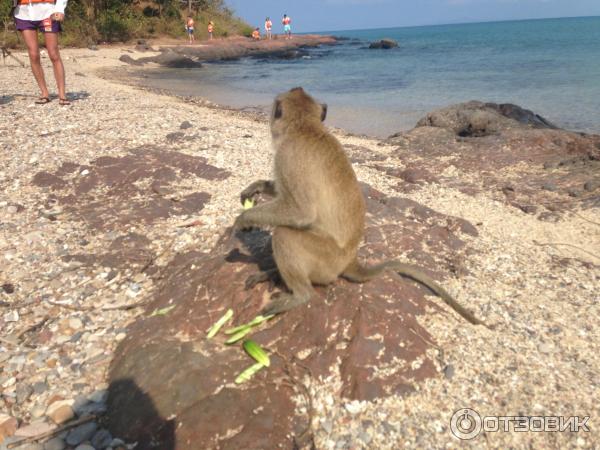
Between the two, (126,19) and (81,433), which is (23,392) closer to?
(81,433)

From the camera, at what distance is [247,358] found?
11.3 ft

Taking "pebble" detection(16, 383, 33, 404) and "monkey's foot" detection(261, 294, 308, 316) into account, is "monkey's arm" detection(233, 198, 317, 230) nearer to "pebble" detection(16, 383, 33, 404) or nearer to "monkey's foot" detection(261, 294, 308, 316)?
"monkey's foot" detection(261, 294, 308, 316)

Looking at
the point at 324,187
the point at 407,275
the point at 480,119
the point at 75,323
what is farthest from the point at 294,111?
the point at 480,119

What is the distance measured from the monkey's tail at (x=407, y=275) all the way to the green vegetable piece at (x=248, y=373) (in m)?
1.03

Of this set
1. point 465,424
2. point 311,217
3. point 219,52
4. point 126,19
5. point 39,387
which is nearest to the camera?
point 465,424

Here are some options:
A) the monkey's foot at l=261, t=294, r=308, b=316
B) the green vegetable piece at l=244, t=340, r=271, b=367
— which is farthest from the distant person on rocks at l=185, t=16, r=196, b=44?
the green vegetable piece at l=244, t=340, r=271, b=367

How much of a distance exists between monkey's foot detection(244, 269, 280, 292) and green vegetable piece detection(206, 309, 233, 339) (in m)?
Result: 0.27

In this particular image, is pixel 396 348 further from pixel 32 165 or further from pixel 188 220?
pixel 32 165

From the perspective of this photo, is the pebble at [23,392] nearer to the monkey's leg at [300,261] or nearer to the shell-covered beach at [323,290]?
the shell-covered beach at [323,290]

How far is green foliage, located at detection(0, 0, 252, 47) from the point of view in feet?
114

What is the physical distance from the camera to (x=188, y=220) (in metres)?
5.96

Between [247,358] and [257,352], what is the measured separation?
0.27 feet

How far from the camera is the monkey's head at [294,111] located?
13.0ft

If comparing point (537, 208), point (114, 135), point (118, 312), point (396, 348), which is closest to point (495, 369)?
point (396, 348)
